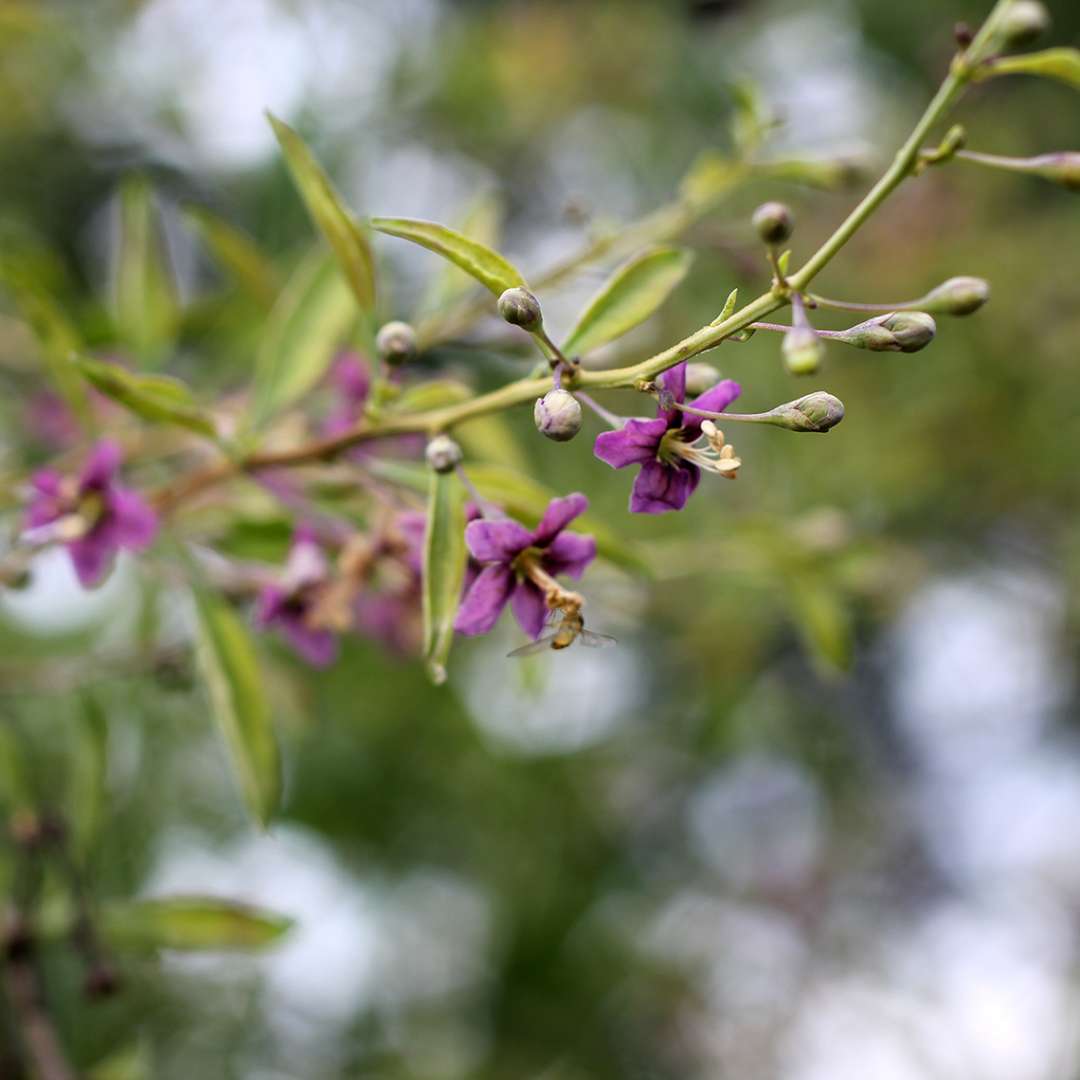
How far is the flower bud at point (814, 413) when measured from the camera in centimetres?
106

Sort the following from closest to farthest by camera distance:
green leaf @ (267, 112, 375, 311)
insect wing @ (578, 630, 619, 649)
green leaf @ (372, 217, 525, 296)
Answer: green leaf @ (372, 217, 525, 296) < insect wing @ (578, 630, 619, 649) < green leaf @ (267, 112, 375, 311)

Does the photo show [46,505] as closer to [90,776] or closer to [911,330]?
[90,776]

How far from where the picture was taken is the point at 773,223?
111 centimetres

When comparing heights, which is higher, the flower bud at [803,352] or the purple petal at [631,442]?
the flower bud at [803,352]

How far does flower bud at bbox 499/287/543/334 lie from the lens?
113 centimetres

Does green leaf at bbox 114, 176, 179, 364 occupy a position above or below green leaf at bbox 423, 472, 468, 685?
below

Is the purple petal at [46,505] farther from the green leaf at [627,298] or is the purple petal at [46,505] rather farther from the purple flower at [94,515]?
the green leaf at [627,298]

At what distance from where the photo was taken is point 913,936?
556cm

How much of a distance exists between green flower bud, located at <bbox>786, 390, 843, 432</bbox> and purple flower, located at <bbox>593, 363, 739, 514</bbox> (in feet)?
0.25

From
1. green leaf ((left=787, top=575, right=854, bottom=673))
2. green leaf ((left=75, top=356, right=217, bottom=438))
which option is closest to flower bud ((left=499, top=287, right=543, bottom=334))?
green leaf ((left=75, top=356, right=217, bottom=438))

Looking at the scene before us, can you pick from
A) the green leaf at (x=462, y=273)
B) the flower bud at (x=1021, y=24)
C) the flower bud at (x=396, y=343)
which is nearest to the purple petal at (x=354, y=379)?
the green leaf at (x=462, y=273)

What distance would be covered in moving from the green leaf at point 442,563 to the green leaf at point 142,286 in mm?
1141

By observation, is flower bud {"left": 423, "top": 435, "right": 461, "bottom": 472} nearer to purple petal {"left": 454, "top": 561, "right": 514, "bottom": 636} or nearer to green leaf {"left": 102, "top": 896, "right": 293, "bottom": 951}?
purple petal {"left": 454, "top": 561, "right": 514, "bottom": 636}

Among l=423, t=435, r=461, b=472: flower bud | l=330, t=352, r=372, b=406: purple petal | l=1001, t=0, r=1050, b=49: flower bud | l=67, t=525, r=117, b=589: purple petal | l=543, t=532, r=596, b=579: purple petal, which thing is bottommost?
l=67, t=525, r=117, b=589: purple petal
